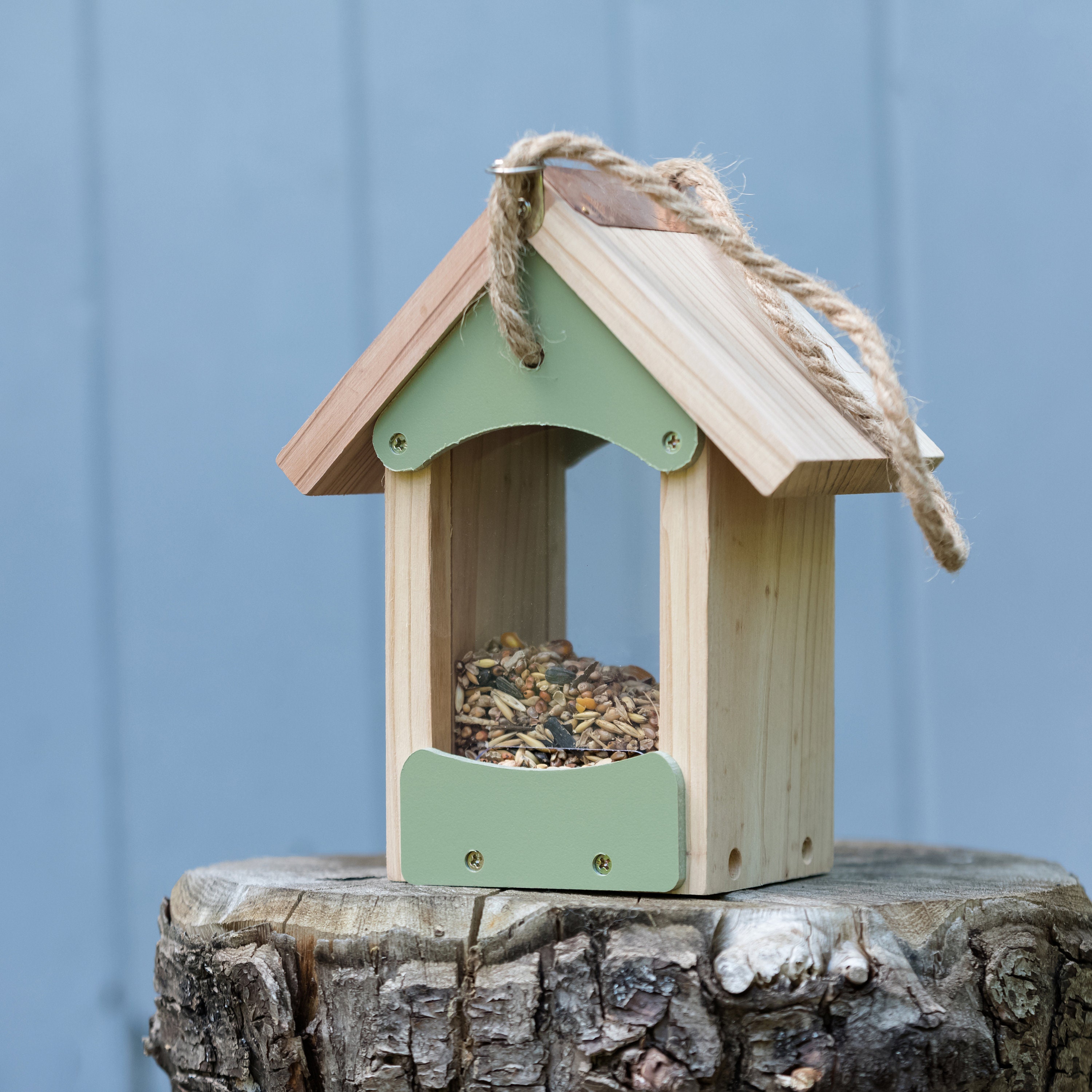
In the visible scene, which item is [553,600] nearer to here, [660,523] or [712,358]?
[660,523]

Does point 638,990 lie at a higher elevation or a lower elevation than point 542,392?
lower

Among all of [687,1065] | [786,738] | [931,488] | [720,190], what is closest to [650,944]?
[687,1065]

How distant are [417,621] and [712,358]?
0.30m

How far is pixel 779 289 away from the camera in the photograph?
3.44 ft

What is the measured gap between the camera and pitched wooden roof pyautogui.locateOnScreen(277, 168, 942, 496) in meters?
0.93

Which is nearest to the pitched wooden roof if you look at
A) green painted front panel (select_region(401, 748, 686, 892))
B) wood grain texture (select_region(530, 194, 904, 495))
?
wood grain texture (select_region(530, 194, 904, 495))

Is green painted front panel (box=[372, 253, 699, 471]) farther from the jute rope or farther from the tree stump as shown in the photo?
the tree stump

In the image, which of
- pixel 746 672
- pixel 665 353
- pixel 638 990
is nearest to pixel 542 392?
pixel 665 353

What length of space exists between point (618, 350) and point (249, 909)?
1.57ft

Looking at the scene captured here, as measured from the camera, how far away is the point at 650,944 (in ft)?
3.07

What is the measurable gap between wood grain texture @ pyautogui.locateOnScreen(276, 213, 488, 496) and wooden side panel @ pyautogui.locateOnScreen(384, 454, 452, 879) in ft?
0.14

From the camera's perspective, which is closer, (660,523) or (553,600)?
(660,523)

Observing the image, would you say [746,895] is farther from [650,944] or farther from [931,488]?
[931,488]

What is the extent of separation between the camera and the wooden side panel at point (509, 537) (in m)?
1.11
